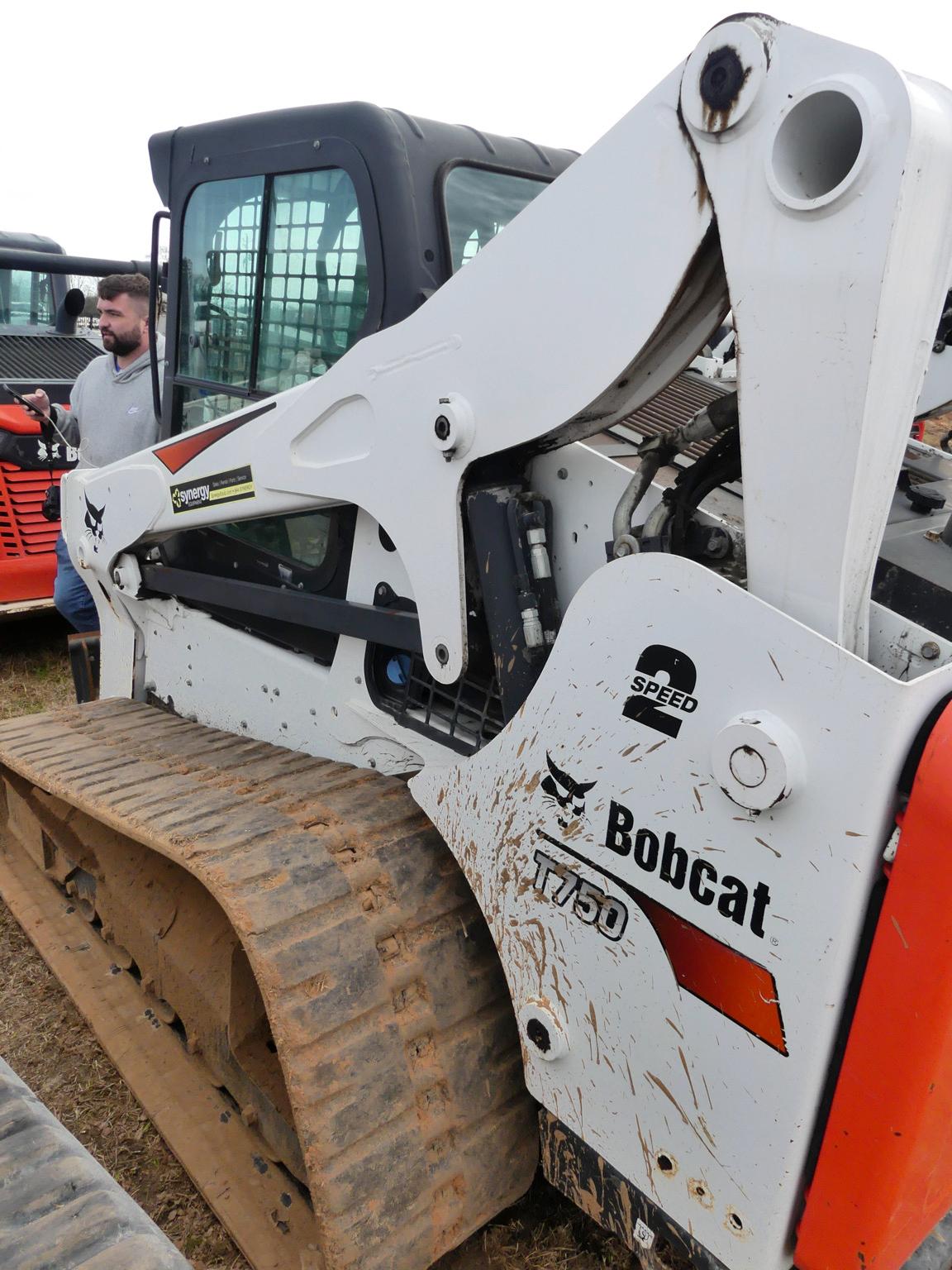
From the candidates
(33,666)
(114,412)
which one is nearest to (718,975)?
(114,412)

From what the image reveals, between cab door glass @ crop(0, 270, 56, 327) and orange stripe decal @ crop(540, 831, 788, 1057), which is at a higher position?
cab door glass @ crop(0, 270, 56, 327)

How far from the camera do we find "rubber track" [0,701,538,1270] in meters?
1.77

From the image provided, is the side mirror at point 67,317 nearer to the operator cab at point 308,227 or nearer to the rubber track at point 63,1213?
the operator cab at point 308,227

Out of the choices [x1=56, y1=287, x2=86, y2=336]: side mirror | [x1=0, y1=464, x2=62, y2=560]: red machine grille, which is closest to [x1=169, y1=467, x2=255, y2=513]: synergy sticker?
[x1=0, y1=464, x2=62, y2=560]: red machine grille

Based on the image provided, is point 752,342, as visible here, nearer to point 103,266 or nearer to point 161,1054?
point 161,1054

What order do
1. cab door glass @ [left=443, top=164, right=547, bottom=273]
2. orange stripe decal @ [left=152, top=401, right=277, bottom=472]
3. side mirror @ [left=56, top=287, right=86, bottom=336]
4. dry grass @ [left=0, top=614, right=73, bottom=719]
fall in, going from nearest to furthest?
1. cab door glass @ [left=443, top=164, right=547, bottom=273]
2. orange stripe decal @ [left=152, top=401, right=277, bottom=472]
3. dry grass @ [left=0, top=614, right=73, bottom=719]
4. side mirror @ [left=56, top=287, right=86, bottom=336]

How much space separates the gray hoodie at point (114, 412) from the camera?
154 inches

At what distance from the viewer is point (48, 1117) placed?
1619 millimetres

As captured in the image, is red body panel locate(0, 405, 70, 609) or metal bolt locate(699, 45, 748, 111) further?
red body panel locate(0, 405, 70, 609)

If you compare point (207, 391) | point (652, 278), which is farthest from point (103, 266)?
point (652, 278)

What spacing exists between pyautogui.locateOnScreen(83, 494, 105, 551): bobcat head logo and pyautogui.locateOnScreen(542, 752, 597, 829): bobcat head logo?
7.14 feet

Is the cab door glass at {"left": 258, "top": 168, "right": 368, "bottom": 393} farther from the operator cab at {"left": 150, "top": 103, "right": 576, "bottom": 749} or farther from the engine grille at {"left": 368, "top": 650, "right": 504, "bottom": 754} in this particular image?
the engine grille at {"left": 368, "top": 650, "right": 504, "bottom": 754}

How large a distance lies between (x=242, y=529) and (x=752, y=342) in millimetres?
1833

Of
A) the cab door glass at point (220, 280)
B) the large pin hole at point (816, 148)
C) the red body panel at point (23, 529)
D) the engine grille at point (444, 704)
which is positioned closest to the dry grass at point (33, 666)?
the red body panel at point (23, 529)
